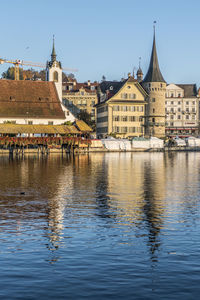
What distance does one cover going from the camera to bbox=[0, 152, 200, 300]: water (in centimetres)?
1437

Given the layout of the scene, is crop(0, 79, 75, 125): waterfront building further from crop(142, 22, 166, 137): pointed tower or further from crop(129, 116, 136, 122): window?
crop(142, 22, 166, 137): pointed tower

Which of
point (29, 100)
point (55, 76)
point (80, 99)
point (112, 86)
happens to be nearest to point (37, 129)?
point (29, 100)

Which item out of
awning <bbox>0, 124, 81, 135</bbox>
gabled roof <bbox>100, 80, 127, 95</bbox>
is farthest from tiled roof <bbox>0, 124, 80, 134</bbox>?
gabled roof <bbox>100, 80, 127, 95</bbox>

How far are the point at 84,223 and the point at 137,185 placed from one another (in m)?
19.4

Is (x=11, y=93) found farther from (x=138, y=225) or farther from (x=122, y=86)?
(x=138, y=225)

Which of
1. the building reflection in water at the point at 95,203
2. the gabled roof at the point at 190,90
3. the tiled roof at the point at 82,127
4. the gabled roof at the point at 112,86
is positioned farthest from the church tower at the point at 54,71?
A: the building reflection in water at the point at 95,203

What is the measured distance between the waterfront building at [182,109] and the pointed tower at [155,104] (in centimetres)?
3526

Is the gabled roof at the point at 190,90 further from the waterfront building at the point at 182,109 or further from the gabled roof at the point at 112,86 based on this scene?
the gabled roof at the point at 112,86

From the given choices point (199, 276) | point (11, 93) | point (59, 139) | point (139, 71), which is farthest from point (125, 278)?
point (139, 71)

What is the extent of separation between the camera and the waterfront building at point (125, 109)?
447 feet

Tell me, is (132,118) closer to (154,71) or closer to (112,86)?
(112,86)

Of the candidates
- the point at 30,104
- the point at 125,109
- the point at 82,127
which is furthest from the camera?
the point at 125,109

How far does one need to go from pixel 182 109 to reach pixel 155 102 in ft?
134

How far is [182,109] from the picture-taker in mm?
179875
